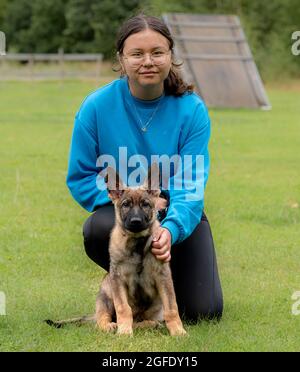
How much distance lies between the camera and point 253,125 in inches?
861

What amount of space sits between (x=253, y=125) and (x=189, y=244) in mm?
15959

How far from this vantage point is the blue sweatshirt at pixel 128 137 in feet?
19.6

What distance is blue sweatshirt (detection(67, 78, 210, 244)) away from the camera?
598 centimetres

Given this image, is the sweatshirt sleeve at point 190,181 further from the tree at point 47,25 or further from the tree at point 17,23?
the tree at point 17,23

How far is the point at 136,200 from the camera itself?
541cm

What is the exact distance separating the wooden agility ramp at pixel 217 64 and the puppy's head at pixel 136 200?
2022 cm

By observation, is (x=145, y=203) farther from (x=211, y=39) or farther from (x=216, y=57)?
(x=211, y=39)

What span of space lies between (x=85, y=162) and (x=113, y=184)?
529mm

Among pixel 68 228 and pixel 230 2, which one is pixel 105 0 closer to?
pixel 230 2

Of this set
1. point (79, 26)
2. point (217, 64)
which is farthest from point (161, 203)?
point (79, 26)

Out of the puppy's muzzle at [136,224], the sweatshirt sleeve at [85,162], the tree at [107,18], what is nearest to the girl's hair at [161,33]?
the sweatshirt sleeve at [85,162]

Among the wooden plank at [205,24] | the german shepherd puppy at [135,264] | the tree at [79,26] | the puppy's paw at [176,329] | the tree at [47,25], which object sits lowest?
the puppy's paw at [176,329]

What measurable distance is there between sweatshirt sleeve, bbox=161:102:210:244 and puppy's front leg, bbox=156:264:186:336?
0.26 metres

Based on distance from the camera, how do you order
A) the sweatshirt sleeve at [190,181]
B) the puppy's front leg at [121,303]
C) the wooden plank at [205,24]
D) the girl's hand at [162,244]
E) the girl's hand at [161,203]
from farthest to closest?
the wooden plank at [205,24] → the girl's hand at [161,203] → the sweatshirt sleeve at [190,181] → the puppy's front leg at [121,303] → the girl's hand at [162,244]
